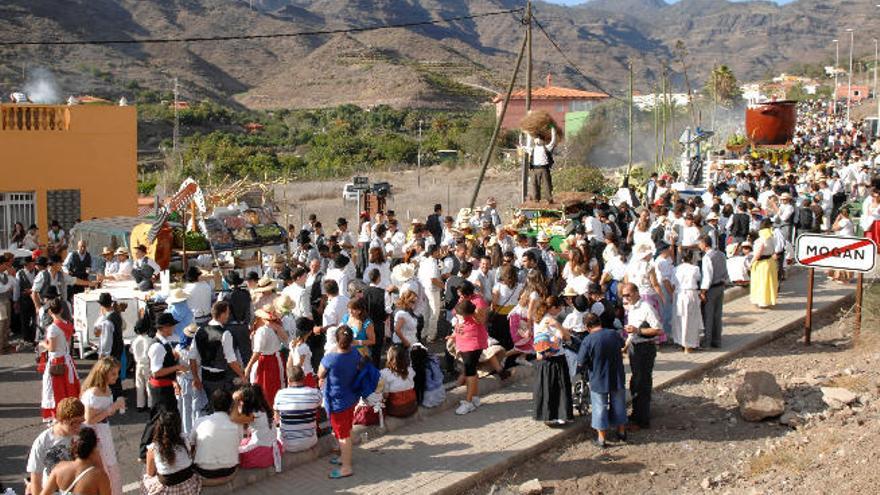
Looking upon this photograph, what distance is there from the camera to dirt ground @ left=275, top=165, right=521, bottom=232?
3809 centimetres

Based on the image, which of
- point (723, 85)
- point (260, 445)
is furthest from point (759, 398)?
point (723, 85)

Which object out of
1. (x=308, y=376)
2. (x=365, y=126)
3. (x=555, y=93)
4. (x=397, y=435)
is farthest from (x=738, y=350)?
(x=365, y=126)

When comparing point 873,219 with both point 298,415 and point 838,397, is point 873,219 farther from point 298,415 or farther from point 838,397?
point 298,415

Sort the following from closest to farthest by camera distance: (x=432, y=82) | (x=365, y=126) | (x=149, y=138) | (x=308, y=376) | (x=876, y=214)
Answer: (x=308, y=376), (x=876, y=214), (x=149, y=138), (x=365, y=126), (x=432, y=82)

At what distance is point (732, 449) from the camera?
953cm

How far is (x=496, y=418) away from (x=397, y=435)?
1165 mm

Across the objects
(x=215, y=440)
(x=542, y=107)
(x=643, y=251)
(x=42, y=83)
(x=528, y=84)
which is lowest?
(x=215, y=440)

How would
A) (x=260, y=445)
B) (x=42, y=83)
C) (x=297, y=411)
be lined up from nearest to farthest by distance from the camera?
(x=260, y=445) → (x=297, y=411) → (x=42, y=83)

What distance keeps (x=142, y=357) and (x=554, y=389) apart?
4276mm

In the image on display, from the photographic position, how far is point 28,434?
398 inches

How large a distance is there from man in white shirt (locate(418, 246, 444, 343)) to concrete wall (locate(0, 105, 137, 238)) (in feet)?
41.8

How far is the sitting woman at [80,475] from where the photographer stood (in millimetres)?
6531

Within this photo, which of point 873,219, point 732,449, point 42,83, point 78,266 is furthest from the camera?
point 42,83

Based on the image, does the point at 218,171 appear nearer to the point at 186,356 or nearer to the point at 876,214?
the point at 876,214
